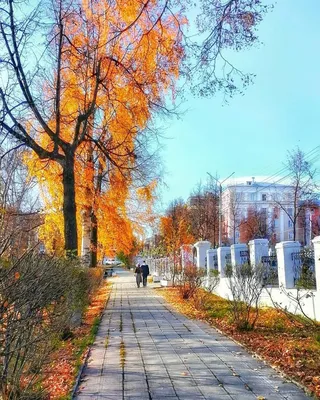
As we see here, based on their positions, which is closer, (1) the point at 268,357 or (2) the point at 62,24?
(1) the point at 268,357

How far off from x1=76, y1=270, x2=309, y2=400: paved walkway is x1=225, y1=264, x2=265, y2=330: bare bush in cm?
67

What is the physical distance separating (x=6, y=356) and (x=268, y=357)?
15.7 ft

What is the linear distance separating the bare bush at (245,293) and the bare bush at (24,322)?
5.96 metres

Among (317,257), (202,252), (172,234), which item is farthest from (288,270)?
(172,234)

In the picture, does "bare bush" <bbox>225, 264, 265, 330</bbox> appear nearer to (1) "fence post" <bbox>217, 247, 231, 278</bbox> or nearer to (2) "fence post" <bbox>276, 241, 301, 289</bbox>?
(2) "fence post" <bbox>276, 241, 301, 289</bbox>

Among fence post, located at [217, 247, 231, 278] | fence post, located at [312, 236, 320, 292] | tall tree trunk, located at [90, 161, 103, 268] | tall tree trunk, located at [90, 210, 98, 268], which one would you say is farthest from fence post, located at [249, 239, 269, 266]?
tall tree trunk, located at [90, 210, 98, 268]

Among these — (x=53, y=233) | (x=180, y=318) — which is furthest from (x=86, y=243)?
(x=180, y=318)

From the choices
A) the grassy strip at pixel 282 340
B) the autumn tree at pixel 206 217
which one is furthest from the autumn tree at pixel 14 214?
the autumn tree at pixel 206 217

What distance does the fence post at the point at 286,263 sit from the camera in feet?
43.6

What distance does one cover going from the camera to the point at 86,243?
23172mm

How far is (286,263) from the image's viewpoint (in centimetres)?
1344

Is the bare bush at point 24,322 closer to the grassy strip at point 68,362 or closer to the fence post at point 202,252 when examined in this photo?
the grassy strip at point 68,362

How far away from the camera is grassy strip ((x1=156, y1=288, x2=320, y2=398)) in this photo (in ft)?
22.6

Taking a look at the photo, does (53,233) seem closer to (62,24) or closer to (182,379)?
(62,24)
